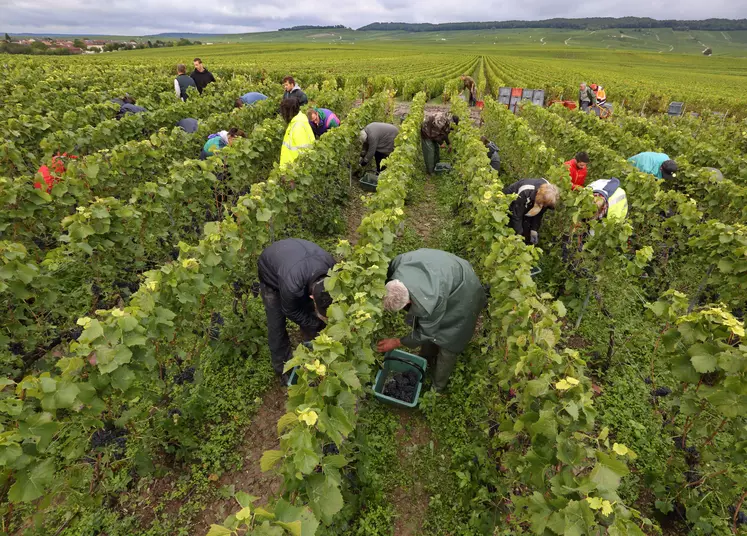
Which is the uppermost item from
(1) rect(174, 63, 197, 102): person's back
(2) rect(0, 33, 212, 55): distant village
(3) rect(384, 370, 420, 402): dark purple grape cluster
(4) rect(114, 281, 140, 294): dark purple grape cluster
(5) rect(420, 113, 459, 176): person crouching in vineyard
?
(2) rect(0, 33, 212, 55): distant village

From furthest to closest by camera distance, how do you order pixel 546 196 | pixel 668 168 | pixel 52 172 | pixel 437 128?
pixel 437 128 → pixel 668 168 → pixel 52 172 → pixel 546 196

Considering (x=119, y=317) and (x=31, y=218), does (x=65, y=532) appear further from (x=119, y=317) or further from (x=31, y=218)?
(x=31, y=218)

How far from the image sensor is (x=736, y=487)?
2688 millimetres

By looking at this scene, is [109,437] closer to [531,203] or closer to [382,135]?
[531,203]

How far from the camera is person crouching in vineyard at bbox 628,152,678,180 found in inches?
243

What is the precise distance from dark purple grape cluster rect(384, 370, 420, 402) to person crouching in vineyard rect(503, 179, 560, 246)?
2368 millimetres

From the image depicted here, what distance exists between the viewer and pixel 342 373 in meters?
2.36

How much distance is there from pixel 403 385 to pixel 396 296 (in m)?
1.43

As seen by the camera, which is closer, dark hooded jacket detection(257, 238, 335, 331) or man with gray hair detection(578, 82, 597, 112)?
dark hooded jacket detection(257, 238, 335, 331)

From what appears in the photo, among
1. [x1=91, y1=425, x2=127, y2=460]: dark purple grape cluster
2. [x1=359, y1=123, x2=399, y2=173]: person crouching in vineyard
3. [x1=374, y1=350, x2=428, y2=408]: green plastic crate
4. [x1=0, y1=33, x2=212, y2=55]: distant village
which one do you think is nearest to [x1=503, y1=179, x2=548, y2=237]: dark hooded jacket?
[x1=374, y1=350, x2=428, y2=408]: green plastic crate

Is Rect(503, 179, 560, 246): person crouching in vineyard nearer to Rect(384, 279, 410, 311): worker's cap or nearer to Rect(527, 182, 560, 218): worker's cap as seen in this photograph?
Rect(527, 182, 560, 218): worker's cap

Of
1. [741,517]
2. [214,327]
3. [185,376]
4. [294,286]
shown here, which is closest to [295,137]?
[214,327]

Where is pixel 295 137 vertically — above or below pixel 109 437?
above

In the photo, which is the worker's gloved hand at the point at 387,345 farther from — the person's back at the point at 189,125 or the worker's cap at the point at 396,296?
the person's back at the point at 189,125
